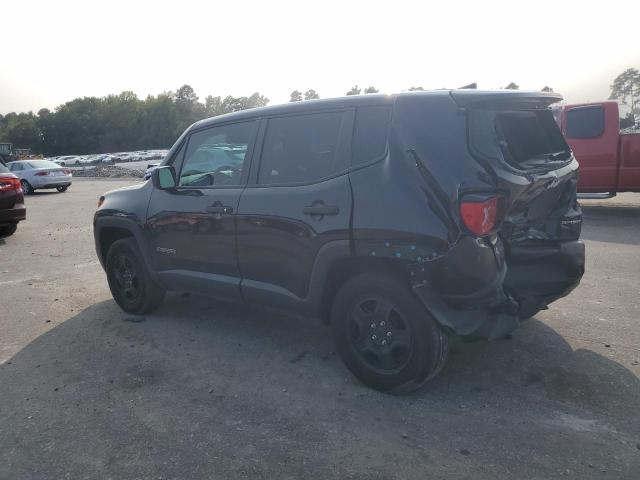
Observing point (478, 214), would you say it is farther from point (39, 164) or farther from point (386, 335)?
point (39, 164)

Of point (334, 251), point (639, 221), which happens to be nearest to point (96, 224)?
point (334, 251)

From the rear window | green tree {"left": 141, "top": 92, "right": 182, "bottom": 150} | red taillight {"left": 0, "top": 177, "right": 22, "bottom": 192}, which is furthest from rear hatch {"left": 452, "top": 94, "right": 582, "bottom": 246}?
green tree {"left": 141, "top": 92, "right": 182, "bottom": 150}

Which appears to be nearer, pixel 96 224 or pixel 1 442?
pixel 1 442

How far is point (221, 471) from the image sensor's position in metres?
2.80

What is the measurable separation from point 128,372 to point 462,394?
8.10ft

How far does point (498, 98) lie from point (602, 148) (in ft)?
26.7

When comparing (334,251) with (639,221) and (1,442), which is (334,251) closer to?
(1,442)

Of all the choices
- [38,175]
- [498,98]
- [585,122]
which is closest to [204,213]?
[498,98]

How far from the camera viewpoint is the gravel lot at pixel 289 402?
285 centimetres

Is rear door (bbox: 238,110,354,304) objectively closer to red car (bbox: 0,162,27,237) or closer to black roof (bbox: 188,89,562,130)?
black roof (bbox: 188,89,562,130)

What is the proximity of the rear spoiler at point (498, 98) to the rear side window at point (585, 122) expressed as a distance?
7.58 metres

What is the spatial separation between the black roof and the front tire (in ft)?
3.89

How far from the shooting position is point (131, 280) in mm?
5371

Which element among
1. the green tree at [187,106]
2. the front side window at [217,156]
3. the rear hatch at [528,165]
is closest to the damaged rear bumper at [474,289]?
the rear hatch at [528,165]
